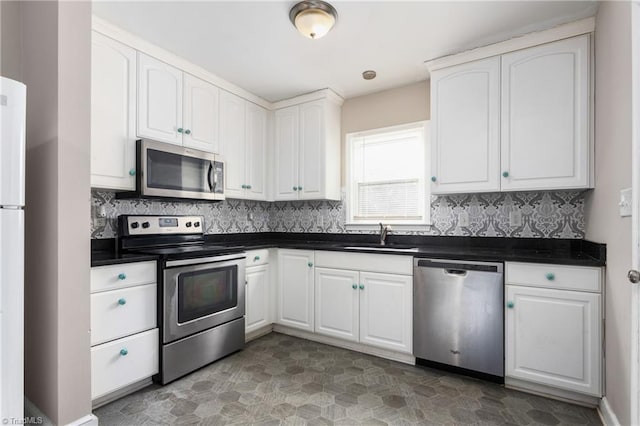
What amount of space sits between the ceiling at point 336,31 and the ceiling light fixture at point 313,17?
0.16 feet

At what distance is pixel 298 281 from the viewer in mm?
3203

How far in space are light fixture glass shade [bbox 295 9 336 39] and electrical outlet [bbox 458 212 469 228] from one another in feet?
6.22

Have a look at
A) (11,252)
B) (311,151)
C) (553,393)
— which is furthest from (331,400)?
(311,151)

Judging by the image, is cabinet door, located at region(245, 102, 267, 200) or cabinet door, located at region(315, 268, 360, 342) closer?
cabinet door, located at region(315, 268, 360, 342)

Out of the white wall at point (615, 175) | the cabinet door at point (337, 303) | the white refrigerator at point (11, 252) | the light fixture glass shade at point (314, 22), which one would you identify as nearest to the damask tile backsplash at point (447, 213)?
the white wall at point (615, 175)

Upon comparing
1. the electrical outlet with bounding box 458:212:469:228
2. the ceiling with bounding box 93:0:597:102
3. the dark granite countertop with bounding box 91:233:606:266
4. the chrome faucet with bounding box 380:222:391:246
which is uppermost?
the ceiling with bounding box 93:0:597:102

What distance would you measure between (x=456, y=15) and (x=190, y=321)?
2829 millimetres

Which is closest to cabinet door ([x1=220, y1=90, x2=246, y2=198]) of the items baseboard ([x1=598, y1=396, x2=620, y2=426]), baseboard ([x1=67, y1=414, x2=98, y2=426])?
baseboard ([x1=67, y1=414, x2=98, y2=426])

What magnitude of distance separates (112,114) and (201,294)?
145 centimetres

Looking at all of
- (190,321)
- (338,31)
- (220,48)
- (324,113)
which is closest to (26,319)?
(190,321)

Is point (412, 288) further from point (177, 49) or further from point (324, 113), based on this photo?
point (177, 49)

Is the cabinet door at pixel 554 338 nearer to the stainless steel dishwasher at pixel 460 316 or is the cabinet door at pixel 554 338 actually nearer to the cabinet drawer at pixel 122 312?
the stainless steel dishwasher at pixel 460 316

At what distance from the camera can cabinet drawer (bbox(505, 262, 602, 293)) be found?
1976 mm

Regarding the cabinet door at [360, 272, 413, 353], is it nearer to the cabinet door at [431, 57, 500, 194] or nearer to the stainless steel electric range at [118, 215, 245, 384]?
the cabinet door at [431, 57, 500, 194]
